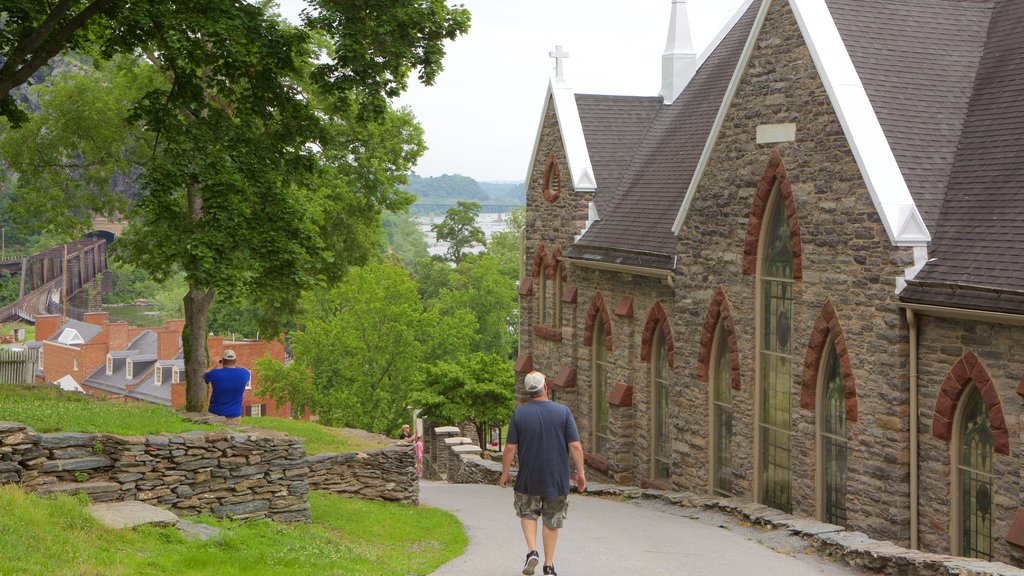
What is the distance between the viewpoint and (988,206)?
14781 millimetres

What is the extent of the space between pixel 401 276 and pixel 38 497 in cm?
4690

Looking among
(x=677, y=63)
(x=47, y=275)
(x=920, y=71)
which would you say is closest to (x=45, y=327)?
(x=47, y=275)

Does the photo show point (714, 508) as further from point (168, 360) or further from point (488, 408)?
point (168, 360)

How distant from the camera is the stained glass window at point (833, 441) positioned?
16.5 metres

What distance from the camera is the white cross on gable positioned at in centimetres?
2953

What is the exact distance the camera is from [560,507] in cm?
1055

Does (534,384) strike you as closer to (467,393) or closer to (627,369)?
(627,369)

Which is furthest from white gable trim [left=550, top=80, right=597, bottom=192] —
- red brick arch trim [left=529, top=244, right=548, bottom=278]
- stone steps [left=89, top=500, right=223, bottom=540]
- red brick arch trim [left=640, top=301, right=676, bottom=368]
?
stone steps [left=89, top=500, right=223, bottom=540]

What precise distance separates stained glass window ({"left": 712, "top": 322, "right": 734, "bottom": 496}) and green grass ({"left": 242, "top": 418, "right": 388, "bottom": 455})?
6.05 metres

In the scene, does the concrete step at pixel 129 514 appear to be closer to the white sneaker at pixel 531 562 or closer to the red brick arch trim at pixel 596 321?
the white sneaker at pixel 531 562

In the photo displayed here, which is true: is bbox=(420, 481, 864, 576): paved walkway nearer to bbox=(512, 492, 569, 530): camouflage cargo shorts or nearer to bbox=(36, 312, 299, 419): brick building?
bbox=(512, 492, 569, 530): camouflage cargo shorts

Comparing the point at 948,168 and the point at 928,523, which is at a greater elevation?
the point at 948,168

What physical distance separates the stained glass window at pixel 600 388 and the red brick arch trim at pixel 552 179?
422cm

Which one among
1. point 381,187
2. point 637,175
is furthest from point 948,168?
point 381,187
